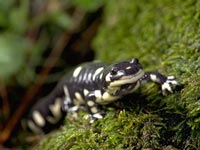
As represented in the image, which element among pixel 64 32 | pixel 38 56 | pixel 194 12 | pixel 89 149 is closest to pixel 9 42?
pixel 38 56

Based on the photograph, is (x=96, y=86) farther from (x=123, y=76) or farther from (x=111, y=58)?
(x=111, y=58)

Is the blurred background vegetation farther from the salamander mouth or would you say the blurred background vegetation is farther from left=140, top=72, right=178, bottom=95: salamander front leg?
the salamander mouth

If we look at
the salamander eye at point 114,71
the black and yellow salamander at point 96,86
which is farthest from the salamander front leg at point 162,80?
the salamander eye at point 114,71

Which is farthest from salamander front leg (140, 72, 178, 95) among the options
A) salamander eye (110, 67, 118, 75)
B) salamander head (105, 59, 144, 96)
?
salamander eye (110, 67, 118, 75)

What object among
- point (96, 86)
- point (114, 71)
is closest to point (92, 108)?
point (96, 86)

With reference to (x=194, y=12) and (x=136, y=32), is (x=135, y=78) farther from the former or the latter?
(x=136, y=32)
